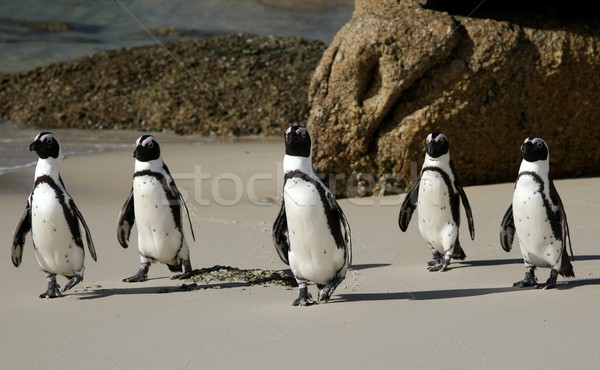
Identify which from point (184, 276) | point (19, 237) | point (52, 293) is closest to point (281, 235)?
point (184, 276)

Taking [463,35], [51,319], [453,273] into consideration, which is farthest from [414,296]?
[463,35]

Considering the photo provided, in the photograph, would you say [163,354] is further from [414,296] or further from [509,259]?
[509,259]

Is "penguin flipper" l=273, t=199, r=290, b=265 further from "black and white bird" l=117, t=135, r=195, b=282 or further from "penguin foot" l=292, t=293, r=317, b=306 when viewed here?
"black and white bird" l=117, t=135, r=195, b=282

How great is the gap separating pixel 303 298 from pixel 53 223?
179 cm

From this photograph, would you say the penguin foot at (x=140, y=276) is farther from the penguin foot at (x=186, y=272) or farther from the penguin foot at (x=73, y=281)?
the penguin foot at (x=73, y=281)

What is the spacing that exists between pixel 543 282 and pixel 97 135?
16408 mm

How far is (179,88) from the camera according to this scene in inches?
966

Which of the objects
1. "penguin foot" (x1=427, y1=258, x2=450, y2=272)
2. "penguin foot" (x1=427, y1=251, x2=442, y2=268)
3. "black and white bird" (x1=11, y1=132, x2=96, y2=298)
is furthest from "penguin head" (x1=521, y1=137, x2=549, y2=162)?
"black and white bird" (x1=11, y1=132, x2=96, y2=298)

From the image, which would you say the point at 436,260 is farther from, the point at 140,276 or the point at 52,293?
the point at 52,293

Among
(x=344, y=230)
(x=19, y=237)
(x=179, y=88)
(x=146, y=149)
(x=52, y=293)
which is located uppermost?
(x=179, y=88)

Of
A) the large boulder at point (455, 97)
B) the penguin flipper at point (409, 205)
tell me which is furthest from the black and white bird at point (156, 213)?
the large boulder at point (455, 97)

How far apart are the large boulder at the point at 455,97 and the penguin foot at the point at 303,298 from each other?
14.5ft

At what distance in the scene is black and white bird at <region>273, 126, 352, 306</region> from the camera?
5.02 meters

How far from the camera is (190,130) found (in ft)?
68.3
